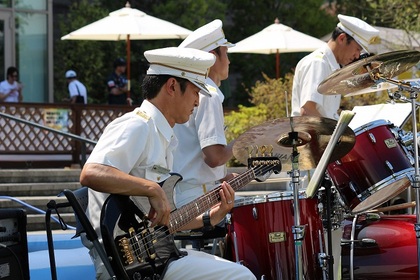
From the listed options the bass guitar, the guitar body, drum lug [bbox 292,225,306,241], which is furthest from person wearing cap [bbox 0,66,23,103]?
the guitar body

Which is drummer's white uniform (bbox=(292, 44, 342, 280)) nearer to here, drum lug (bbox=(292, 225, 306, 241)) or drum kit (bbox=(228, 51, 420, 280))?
drum kit (bbox=(228, 51, 420, 280))

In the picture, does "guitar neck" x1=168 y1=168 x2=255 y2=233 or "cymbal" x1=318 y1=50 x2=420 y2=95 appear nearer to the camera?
"guitar neck" x1=168 y1=168 x2=255 y2=233

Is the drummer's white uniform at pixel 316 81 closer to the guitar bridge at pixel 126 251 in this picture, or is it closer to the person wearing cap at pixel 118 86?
the guitar bridge at pixel 126 251

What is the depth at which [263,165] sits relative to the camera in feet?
19.0

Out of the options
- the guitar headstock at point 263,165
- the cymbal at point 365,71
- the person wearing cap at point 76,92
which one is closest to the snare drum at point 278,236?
the guitar headstock at point 263,165

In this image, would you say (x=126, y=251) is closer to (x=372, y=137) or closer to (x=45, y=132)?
(x=372, y=137)

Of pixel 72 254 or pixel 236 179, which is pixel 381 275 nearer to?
pixel 236 179

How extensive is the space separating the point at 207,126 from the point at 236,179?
30.9 inches

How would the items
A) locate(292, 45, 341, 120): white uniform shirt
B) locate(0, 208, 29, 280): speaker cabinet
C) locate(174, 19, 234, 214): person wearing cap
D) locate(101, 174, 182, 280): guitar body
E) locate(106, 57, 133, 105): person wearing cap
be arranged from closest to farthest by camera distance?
1. locate(101, 174, 182, 280): guitar body
2. locate(0, 208, 29, 280): speaker cabinet
3. locate(174, 19, 234, 214): person wearing cap
4. locate(292, 45, 341, 120): white uniform shirt
5. locate(106, 57, 133, 105): person wearing cap

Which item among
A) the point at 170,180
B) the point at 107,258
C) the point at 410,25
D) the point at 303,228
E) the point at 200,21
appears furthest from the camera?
the point at 200,21

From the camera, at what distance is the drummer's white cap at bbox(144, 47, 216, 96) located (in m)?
5.21

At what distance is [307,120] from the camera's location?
587cm

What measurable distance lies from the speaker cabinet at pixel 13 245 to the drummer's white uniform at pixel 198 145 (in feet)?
4.24

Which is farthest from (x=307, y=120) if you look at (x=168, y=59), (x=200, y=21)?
(x=200, y=21)
